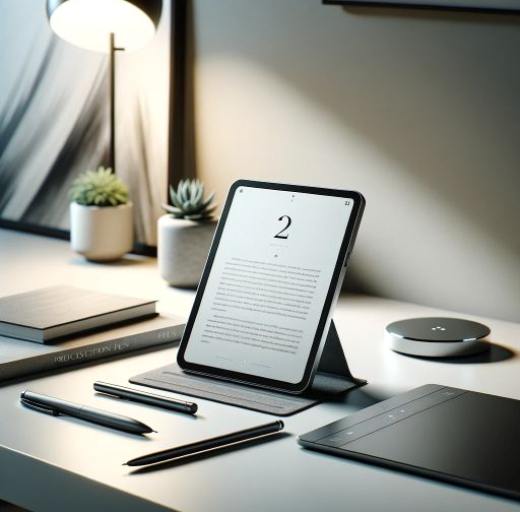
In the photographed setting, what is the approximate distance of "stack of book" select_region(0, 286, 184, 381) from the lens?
126 cm

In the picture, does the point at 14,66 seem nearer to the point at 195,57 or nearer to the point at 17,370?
the point at 195,57

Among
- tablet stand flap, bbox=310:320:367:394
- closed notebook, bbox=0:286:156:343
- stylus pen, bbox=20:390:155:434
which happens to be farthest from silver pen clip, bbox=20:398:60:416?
tablet stand flap, bbox=310:320:367:394

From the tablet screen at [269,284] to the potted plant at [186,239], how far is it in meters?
0.40

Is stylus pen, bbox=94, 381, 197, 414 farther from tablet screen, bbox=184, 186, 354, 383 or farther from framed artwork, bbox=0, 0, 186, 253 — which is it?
A: framed artwork, bbox=0, 0, 186, 253

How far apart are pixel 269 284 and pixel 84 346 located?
24 cm

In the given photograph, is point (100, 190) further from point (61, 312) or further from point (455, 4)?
→ point (455, 4)

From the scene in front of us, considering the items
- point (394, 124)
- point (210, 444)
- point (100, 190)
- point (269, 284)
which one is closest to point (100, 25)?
point (100, 190)

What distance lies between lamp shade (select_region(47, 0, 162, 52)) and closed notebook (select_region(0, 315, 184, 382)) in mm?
699

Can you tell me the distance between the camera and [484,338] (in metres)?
1.47

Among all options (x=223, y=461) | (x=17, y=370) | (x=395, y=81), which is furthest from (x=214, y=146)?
(x=223, y=461)

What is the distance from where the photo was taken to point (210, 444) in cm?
101

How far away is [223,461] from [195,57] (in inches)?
42.1

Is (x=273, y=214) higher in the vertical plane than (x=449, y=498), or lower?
higher

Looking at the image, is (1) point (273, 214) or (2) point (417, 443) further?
(1) point (273, 214)
